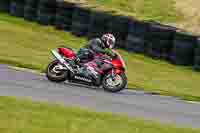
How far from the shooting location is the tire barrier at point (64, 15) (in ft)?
74.7

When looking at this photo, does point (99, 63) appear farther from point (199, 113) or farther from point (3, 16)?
point (3, 16)

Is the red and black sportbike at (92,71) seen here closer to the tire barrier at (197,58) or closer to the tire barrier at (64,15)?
the tire barrier at (197,58)

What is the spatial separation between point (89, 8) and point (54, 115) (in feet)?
39.8

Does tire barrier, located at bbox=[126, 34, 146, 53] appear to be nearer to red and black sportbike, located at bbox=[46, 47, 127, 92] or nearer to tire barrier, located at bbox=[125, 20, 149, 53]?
tire barrier, located at bbox=[125, 20, 149, 53]

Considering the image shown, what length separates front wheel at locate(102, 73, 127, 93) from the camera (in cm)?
1503

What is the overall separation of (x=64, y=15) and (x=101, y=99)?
989cm

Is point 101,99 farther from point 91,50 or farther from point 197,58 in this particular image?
point 197,58

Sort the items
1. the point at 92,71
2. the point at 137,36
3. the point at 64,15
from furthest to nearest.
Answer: the point at 64,15 → the point at 137,36 → the point at 92,71

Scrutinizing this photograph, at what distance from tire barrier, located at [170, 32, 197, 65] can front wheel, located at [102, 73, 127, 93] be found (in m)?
5.29

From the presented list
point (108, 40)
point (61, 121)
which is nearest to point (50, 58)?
point (108, 40)

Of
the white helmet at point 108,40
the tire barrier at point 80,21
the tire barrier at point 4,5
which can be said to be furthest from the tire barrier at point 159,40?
the tire barrier at point 4,5

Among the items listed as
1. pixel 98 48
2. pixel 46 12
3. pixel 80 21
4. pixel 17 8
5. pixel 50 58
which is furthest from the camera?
pixel 17 8

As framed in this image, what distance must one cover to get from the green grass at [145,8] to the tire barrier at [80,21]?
1.55 meters

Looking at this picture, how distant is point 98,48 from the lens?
1515cm
